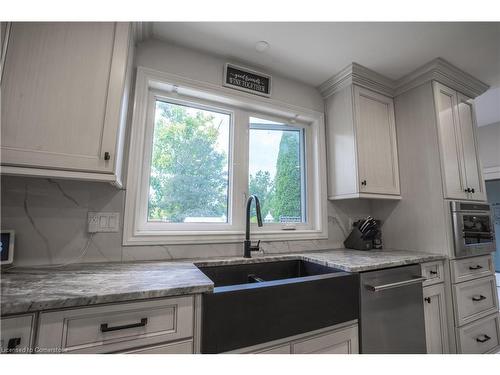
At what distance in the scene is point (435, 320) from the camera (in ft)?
5.25

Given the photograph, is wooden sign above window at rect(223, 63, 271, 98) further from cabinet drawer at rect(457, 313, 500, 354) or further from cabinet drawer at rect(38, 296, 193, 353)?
cabinet drawer at rect(457, 313, 500, 354)

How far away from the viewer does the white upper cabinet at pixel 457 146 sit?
183 centimetres

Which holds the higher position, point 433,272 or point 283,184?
point 283,184

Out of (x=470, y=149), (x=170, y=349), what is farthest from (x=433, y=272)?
(x=170, y=349)

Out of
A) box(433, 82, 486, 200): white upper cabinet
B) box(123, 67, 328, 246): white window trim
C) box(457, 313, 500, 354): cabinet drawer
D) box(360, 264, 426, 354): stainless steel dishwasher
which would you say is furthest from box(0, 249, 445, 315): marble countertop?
box(433, 82, 486, 200): white upper cabinet

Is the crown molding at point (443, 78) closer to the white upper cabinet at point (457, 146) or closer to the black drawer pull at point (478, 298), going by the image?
the white upper cabinet at point (457, 146)

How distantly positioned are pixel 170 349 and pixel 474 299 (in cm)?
222

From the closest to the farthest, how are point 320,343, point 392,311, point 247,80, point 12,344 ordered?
1. point 12,344
2. point 320,343
3. point 392,311
4. point 247,80

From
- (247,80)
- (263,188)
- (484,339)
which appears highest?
(247,80)

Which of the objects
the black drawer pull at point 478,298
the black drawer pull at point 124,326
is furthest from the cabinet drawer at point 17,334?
the black drawer pull at point 478,298

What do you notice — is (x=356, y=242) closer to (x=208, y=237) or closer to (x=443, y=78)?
(x=208, y=237)

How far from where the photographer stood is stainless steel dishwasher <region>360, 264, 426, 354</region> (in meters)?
1.26

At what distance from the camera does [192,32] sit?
1.55 m

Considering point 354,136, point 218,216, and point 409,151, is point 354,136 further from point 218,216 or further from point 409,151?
point 218,216
